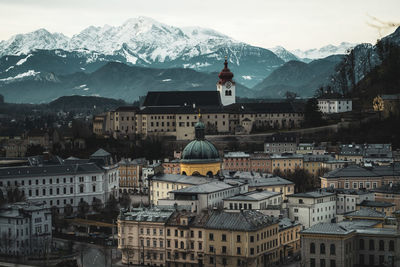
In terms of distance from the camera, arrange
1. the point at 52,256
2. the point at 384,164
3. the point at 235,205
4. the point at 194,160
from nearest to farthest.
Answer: the point at 52,256 → the point at 235,205 → the point at 194,160 → the point at 384,164

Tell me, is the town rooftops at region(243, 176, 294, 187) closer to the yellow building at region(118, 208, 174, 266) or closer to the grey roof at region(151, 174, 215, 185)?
the grey roof at region(151, 174, 215, 185)

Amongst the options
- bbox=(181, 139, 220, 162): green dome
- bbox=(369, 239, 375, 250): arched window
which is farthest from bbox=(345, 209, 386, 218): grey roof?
bbox=(181, 139, 220, 162): green dome

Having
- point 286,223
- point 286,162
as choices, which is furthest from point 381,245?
point 286,162

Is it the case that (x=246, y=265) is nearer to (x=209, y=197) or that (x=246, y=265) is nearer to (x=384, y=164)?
(x=209, y=197)

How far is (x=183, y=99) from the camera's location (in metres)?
171

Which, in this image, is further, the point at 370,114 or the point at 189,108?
the point at 189,108

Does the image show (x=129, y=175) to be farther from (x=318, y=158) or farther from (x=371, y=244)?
(x=371, y=244)

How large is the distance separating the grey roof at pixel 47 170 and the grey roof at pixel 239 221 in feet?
125

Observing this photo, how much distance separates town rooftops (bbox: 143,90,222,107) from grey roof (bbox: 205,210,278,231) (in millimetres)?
87273

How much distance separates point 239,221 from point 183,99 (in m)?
93.1

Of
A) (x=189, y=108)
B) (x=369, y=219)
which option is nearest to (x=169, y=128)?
(x=189, y=108)

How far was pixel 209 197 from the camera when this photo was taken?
92625 millimetres

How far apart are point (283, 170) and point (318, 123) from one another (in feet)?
79.0

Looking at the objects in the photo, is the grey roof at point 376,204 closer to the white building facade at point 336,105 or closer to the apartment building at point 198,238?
the apartment building at point 198,238
